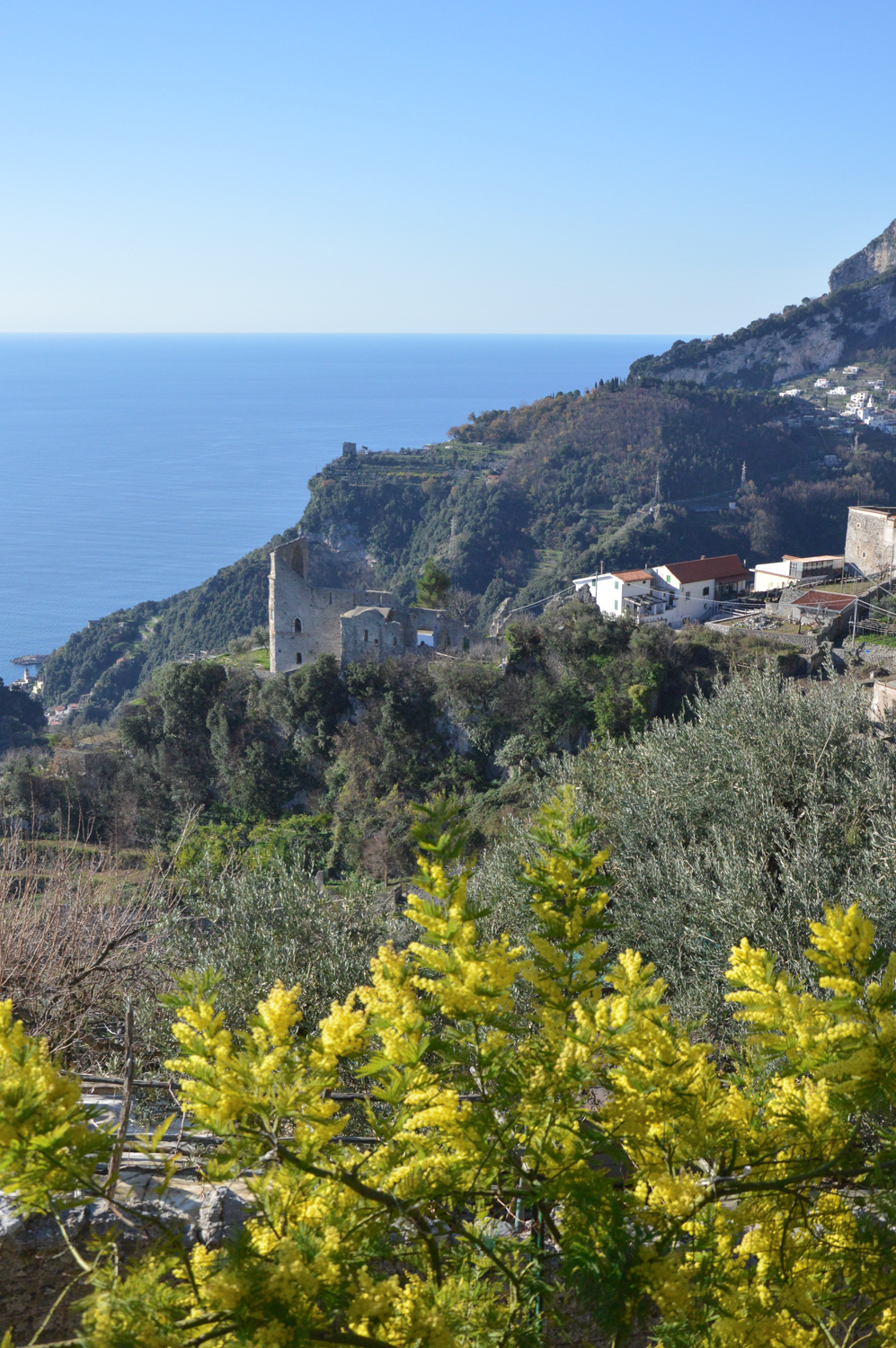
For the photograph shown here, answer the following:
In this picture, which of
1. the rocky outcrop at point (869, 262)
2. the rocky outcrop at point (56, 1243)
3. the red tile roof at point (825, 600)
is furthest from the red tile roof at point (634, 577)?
the rocky outcrop at point (869, 262)

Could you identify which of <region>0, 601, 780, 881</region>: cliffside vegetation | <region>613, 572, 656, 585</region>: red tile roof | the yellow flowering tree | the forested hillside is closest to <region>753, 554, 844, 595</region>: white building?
<region>613, 572, 656, 585</region>: red tile roof

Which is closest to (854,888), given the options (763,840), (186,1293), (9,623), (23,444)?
(763,840)

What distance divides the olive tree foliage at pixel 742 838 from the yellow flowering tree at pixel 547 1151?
11.9ft

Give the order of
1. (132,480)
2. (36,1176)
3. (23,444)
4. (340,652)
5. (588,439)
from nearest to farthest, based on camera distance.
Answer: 1. (36,1176)
2. (340,652)
3. (588,439)
4. (132,480)
5. (23,444)

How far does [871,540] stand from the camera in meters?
31.8

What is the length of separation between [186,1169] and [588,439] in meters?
68.7

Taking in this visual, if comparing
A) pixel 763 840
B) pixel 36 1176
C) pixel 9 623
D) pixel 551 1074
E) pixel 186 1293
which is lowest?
pixel 9 623

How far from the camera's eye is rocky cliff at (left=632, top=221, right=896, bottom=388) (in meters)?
94.9

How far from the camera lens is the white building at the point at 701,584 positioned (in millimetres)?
32594

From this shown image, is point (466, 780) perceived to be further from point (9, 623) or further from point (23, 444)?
point (23, 444)

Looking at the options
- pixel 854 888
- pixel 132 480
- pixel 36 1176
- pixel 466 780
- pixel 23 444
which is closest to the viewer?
pixel 36 1176

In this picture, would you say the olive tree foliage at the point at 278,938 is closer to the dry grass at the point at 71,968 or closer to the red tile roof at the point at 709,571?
the dry grass at the point at 71,968

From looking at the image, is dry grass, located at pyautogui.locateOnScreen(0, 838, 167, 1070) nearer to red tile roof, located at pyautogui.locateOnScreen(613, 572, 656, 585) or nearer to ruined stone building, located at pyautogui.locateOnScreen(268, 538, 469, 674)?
ruined stone building, located at pyautogui.locateOnScreen(268, 538, 469, 674)

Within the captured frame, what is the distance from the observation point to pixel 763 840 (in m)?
9.27
